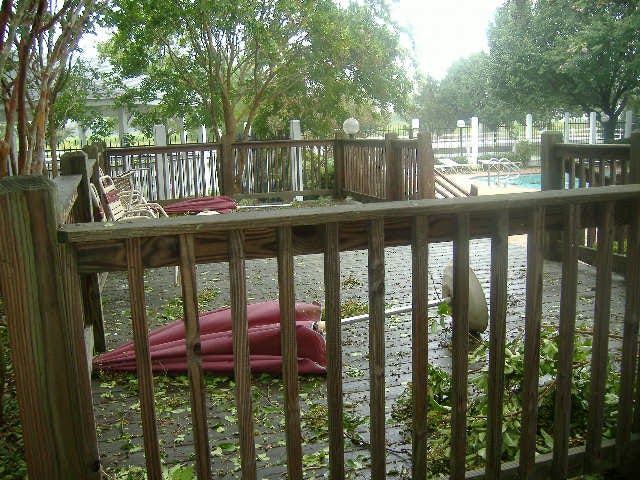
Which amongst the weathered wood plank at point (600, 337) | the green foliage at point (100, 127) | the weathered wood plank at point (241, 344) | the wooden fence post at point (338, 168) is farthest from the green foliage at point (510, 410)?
the green foliage at point (100, 127)

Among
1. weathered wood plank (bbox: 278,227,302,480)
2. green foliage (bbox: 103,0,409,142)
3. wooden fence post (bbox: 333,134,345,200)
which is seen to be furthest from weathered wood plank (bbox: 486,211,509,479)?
green foliage (bbox: 103,0,409,142)

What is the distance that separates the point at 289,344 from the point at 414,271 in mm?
414

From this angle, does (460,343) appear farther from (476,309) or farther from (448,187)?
(448,187)

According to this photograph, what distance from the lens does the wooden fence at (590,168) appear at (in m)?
5.52

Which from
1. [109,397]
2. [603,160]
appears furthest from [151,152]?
[109,397]

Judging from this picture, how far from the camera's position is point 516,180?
2484 centimetres

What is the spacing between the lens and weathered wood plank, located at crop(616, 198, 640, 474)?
2.28m

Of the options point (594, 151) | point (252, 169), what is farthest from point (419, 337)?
point (252, 169)

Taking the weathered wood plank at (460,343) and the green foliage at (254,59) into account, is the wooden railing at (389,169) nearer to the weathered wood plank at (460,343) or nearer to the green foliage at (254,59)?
the green foliage at (254,59)

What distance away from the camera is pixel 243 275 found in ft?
5.92

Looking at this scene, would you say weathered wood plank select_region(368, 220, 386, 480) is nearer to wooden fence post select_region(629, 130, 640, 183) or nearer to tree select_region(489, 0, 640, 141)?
wooden fence post select_region(629, 130, 640, 183)

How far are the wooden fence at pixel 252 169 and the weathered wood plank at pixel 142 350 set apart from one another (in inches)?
382

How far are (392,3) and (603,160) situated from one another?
55.3 ft

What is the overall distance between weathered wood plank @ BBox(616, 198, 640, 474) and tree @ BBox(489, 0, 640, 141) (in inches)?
1032
